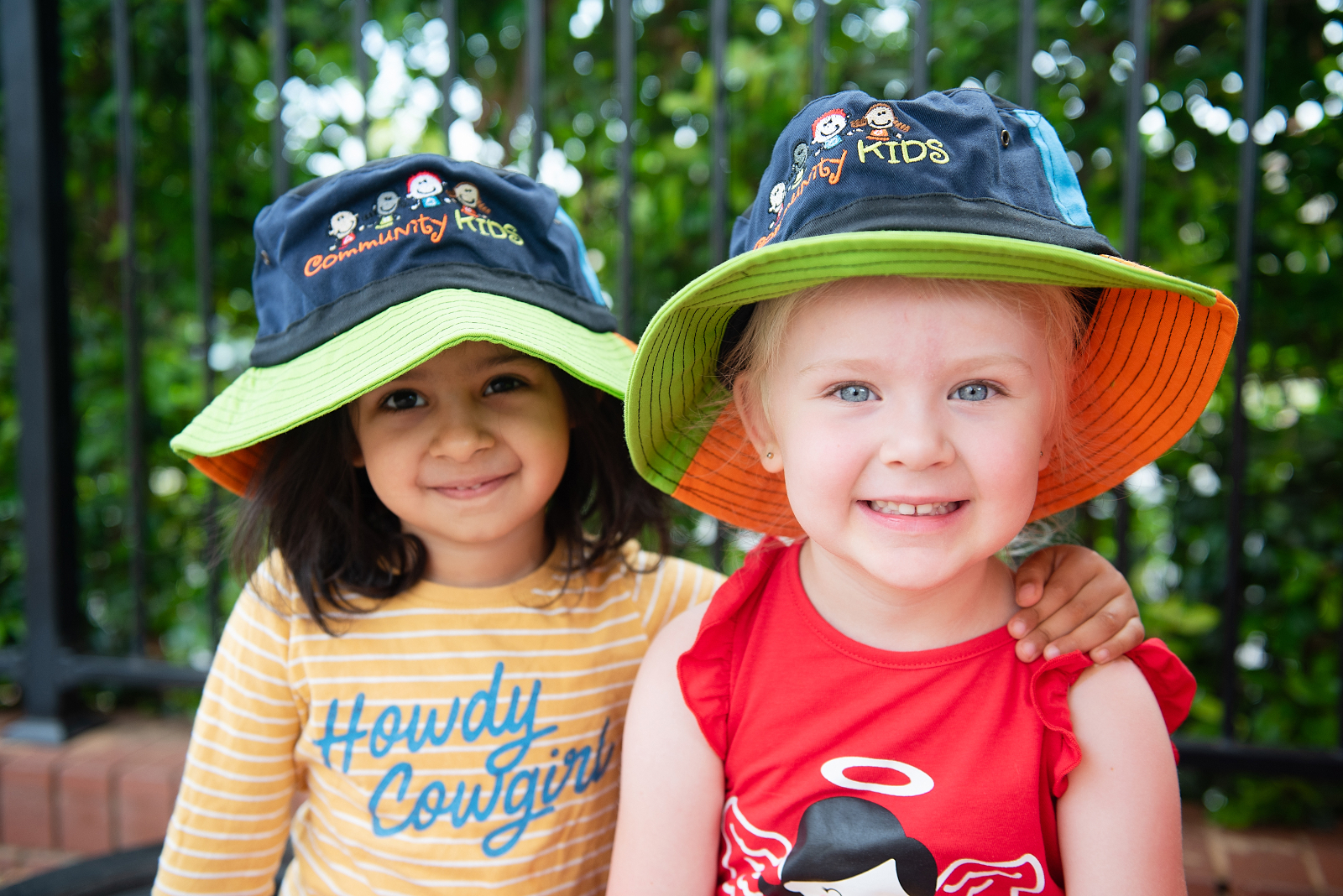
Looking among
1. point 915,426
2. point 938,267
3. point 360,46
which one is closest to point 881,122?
point 938,267

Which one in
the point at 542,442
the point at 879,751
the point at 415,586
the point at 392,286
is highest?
the point at 392,286

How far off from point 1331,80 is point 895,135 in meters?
1.68

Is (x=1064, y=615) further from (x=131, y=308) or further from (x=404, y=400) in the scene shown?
(x=131, y=308)

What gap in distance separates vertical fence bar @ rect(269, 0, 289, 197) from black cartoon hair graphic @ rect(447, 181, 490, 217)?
1072 millimetres

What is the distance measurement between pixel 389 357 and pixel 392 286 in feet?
0.47

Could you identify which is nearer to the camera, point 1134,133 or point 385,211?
point 385,211

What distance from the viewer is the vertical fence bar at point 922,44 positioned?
6.16 ft

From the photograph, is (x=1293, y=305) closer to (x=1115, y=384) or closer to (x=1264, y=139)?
(x=1264, y=139)

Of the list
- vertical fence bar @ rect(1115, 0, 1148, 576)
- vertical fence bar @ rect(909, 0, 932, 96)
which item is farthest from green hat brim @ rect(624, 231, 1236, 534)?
vertical fence bar @ rect(909, 0, 932, 96)

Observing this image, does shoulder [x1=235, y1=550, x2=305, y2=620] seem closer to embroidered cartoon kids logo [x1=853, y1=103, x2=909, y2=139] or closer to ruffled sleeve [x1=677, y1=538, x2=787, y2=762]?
ruffled sleeve [x1=677, y1=538, x2=787, y2=762]

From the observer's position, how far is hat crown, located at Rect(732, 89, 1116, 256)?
3.11 ft

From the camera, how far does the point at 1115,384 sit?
3.91ft

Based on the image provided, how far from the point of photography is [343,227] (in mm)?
1283

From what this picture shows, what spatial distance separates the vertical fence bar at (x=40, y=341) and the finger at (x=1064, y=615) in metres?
2.25
